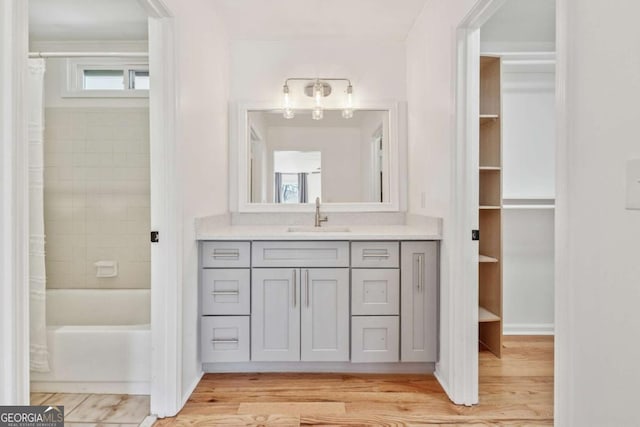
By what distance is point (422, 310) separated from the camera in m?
2.40

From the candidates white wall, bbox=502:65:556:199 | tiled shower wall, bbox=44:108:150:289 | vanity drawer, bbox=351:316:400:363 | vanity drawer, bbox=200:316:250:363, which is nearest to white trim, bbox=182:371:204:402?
vanity drawer, bbox=200:316:250:363

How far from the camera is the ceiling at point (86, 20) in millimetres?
2504

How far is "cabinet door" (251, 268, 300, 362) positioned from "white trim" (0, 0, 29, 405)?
4.67ft

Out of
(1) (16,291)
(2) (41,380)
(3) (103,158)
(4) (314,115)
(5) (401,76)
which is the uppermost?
(5) (401,76)

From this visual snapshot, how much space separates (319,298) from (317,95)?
62.8 inches

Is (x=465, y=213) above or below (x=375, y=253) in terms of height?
above

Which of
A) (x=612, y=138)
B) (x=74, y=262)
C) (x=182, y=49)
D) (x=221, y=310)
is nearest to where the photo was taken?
(x=612, y=138)

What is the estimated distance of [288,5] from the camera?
259 cm

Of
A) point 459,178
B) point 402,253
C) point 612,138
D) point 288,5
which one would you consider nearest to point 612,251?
point 612,138

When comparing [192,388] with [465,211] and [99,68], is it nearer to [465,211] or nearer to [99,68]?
[465,211]

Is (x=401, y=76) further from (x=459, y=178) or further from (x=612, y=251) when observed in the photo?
(x=612, y=251)

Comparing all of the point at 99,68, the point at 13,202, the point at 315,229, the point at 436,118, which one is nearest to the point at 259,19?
the point at 99,68

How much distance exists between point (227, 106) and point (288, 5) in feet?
2.95

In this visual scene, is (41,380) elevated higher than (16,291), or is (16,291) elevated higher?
(16,291)
